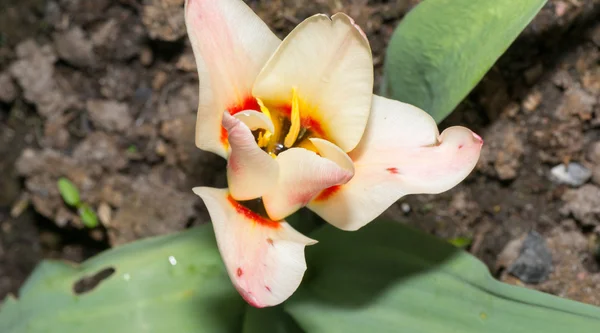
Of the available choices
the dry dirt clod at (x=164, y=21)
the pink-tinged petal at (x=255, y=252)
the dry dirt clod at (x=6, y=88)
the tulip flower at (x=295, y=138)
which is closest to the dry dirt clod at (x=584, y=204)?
the tulip flower at (x=295, y=138)

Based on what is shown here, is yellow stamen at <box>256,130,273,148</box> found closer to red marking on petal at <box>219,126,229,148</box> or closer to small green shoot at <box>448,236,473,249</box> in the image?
red marking on petal at <box>219,126,229,148</box>

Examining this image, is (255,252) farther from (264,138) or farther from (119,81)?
(119,81)

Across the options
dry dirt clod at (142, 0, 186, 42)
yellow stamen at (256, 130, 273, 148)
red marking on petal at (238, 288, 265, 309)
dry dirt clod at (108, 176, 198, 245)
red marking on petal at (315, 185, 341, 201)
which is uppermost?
yellow stamen at (256, 130, 273, 148)

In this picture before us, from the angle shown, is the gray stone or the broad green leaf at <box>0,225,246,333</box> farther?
the gray stone

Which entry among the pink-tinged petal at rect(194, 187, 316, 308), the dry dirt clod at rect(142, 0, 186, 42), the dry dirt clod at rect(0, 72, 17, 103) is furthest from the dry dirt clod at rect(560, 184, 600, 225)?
the dry dirt clod at rect(0, 72, 17, 103)

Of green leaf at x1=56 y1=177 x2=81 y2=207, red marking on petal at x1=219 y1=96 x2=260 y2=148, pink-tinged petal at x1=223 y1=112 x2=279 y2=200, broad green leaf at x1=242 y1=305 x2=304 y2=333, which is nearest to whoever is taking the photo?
pink-tinged petal at x1=223 y1=112 x2=279 y2=200

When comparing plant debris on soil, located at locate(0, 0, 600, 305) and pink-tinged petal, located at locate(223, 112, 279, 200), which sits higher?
pink-tinged petal, located at locate(223, 112, 279, 200)

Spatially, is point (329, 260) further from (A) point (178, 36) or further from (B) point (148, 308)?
(A) point (178, 36)
